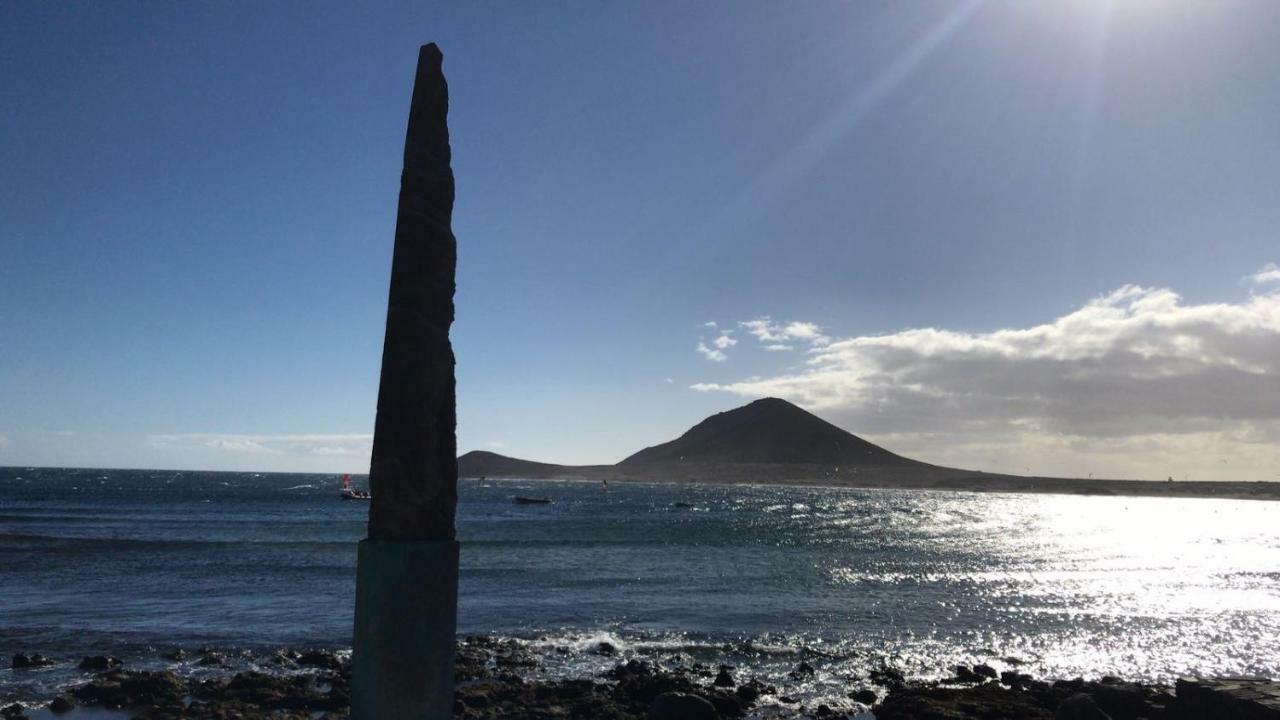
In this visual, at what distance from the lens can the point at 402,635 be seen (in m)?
8.34

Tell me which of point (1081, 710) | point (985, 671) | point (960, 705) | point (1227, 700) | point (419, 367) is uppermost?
point (419, 367)

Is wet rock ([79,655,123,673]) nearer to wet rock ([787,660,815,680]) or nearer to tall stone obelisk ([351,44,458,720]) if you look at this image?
tall stone obelisk ([351,44,458,720])

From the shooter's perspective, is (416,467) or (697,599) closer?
(416,467)

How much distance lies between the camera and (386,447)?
29.7 feet

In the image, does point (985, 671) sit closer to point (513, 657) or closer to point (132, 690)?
point (513, 657)

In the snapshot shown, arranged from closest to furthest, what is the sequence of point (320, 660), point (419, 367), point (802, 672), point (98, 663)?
1. point (419, 367)
2. point (98, 663)
3. point (320, 660)
4. point (802, 672)

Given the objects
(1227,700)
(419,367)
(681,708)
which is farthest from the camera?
(681,708)

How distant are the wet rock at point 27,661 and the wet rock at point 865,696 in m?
16.9

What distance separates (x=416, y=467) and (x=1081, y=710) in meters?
12.3

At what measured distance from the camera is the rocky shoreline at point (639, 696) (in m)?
15.0

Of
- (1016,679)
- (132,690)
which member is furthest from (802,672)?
(132,690)

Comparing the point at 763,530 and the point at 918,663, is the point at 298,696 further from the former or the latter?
the point at 763,530

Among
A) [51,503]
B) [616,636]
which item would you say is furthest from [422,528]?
[51,503]

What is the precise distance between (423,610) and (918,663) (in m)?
16.4
